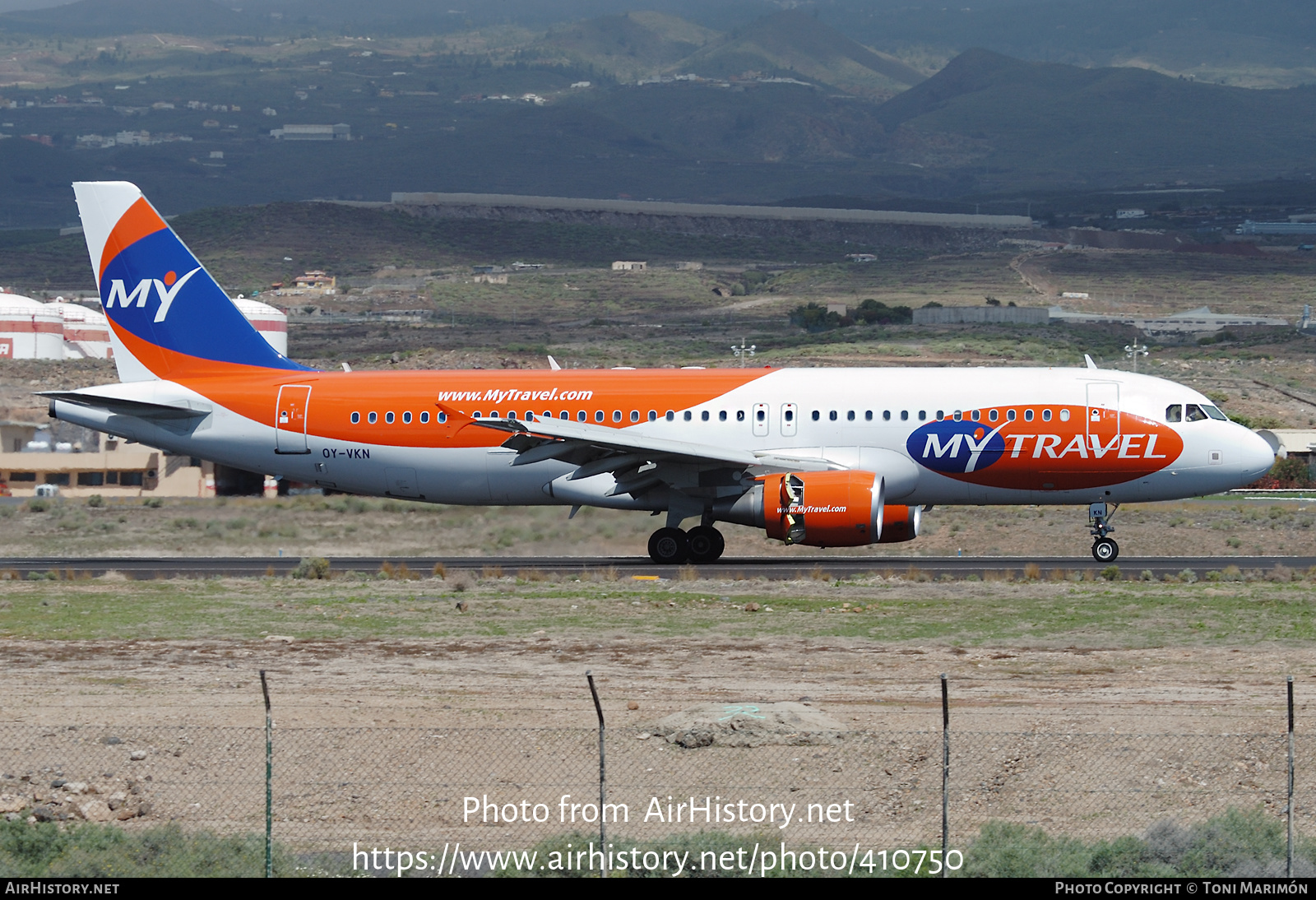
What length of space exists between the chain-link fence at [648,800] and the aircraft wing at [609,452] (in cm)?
1401

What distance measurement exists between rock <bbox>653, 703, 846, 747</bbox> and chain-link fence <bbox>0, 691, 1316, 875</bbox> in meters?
0.03

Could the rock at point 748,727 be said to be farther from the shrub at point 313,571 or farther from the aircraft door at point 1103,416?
the aircraft door at point 1103,416

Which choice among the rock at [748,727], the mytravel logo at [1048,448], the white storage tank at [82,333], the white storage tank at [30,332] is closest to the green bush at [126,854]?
the rock at [748,727]

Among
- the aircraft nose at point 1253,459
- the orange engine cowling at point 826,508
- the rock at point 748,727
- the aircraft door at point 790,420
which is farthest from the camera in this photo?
the aircraft door at point 790,420

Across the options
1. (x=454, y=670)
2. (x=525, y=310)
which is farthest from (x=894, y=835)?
(x=525, y=310)

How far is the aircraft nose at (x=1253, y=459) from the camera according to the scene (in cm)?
3350

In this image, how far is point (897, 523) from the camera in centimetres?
3259

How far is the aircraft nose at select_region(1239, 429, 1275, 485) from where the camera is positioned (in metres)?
33.5

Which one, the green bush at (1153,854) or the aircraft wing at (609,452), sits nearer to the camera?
the green bush at (1153,854)

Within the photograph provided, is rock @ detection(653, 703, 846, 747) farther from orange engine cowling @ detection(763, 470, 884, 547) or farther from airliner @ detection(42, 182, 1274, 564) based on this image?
airliner @ detection(42, 182, 1274, 564)

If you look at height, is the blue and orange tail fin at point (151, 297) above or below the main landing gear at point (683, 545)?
above

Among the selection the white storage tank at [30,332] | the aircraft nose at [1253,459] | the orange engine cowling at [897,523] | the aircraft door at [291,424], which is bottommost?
the orange engine cowling at [897,523]

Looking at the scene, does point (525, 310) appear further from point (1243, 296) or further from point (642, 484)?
point (642, 484)

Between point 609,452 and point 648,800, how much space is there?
1810cm
